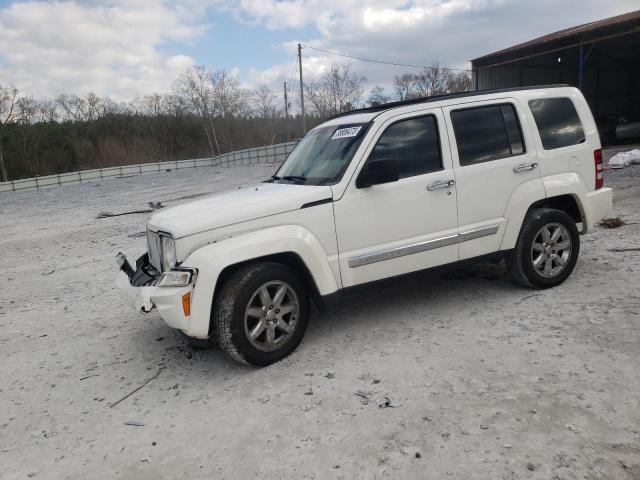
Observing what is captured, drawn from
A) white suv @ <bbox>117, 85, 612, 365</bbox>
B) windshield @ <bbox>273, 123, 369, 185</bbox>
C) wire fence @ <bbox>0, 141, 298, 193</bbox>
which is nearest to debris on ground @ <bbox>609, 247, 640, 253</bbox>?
white suv @ <bbox>117, 85, 612, 365</bbox>

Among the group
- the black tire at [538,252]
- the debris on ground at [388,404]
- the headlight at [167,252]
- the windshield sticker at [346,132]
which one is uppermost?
the windshield sticker at [346,132]

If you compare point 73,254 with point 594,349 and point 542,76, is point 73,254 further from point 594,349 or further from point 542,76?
point 542,76

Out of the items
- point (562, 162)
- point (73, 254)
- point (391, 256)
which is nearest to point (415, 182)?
point (391, 256)

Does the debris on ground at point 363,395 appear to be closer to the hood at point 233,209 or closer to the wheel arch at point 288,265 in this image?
the wheel arch at point 288,265

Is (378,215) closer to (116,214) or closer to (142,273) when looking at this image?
(142,273)

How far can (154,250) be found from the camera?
13.5ft

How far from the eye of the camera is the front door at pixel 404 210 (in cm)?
396

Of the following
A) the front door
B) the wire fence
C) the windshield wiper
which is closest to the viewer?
the front door

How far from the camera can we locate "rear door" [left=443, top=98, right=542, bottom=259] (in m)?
4.38

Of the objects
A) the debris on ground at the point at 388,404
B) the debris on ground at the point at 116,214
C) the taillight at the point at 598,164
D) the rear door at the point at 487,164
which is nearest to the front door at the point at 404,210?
the rear door at the point at 487,164

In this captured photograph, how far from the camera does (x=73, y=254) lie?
8.59m

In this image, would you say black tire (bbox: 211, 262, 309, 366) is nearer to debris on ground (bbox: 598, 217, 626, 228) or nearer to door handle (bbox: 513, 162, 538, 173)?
door handle (bbox: 513, 162, 538, 173)

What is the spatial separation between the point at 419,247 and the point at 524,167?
1361 millimetres

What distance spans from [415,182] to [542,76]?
2716 centimetres
